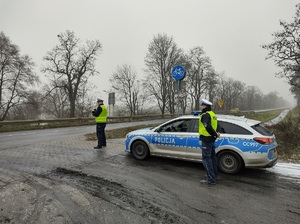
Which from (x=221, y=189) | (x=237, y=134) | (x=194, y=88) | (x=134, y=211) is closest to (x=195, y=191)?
(x=221, y=189)

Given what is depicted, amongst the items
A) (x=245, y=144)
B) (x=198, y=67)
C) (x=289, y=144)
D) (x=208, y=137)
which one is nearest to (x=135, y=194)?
(x=208, y=137)

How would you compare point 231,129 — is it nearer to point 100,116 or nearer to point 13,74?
point 100,116

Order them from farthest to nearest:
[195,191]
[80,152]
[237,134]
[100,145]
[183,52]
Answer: [183,52] → [100,145] → [80,152] → [237,134] → [195,191]

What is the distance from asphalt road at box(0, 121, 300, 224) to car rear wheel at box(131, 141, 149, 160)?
0.42 m

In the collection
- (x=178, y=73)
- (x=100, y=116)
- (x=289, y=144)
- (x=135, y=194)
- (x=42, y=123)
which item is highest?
(x=178, y=73)

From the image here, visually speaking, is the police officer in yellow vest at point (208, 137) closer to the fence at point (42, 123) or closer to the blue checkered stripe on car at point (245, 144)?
the blue checkered stripe on car at point (245, 144)

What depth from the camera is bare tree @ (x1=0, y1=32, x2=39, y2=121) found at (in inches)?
1027

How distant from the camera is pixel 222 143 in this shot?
5348 mm

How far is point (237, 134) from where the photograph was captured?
17.4 feet

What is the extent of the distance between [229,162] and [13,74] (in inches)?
1182

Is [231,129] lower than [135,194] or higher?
higher

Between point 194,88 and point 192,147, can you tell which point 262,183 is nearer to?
point 192,147

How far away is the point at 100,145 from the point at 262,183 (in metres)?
5.84

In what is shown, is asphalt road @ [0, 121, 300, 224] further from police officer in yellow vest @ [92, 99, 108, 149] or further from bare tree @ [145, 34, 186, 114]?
bare tree @ [145, 34, 186, 114]
